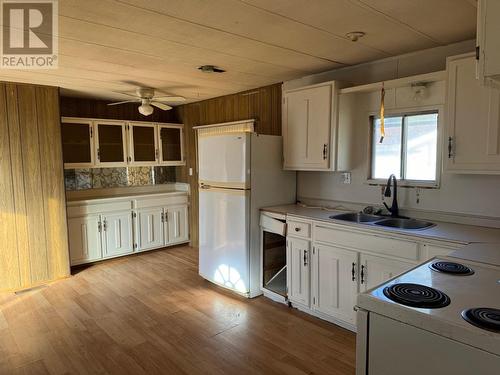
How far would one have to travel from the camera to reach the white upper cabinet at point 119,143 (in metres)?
4.58

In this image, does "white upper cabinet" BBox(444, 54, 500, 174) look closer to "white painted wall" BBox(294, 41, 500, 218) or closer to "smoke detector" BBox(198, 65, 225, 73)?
"white painted wall" BBox(294, 41, 500, 218)

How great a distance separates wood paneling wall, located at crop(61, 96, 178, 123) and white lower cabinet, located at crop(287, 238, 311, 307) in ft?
11.3

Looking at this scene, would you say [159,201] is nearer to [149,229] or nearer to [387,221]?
[149,229]

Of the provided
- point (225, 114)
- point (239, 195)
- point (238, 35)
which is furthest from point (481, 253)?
point (225, 114)

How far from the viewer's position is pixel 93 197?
4.89 m

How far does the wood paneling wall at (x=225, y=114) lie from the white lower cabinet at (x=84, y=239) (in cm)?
145

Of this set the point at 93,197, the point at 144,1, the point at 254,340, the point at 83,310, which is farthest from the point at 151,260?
the point at 144,1

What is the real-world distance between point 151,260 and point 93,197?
123cm

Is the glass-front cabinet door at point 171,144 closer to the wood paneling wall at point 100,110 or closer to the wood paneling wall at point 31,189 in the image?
the wood paneling wall at point 100,110

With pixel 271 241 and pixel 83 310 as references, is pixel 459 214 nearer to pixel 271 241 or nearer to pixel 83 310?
pixel 271 241

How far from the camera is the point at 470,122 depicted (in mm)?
2312

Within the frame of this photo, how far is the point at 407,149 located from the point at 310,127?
2.94 ft

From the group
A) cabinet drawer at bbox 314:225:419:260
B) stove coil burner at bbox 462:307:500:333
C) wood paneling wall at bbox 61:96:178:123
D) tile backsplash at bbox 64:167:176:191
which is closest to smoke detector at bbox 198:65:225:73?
cabinet drawer at bbox 314:225:419:260

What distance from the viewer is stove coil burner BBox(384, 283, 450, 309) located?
1.21 m
